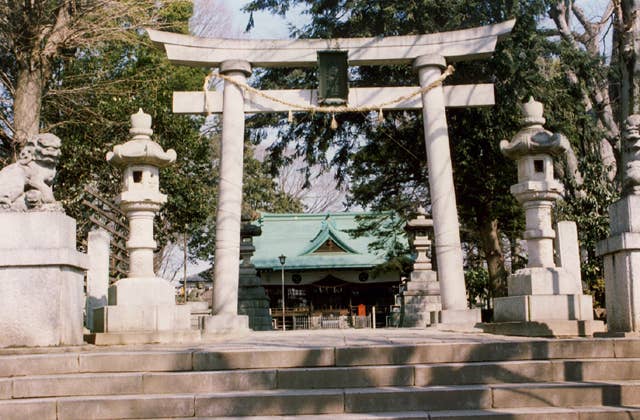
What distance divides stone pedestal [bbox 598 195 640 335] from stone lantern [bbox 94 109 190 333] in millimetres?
4990

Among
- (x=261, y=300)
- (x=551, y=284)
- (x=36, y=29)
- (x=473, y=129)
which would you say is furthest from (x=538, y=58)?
(x=36, y=29)

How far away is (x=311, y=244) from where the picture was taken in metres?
27.2

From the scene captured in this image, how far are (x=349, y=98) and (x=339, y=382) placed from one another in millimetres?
7331

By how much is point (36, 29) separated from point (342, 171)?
321 inches

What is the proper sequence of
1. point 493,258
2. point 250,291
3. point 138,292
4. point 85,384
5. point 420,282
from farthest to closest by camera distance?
point 250,291 < point 420,282 < point 493,258 < point 138,292 < point 85,384

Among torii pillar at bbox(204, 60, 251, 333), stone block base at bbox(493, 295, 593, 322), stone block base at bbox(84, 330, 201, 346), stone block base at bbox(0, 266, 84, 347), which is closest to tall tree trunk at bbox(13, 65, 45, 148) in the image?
torii pillar at bbox(204, 60, 251, 333)

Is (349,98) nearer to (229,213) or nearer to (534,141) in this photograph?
(229,213)

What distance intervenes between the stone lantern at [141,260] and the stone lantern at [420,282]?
27.6 ft

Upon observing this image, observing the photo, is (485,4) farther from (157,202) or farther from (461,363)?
(461,363)

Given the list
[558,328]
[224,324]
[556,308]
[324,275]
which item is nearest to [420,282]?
[224,324]

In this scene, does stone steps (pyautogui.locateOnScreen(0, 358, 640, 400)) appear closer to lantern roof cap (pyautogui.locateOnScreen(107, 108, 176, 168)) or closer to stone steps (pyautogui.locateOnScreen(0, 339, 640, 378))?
stone steps (pyautogui.locateOnScreen(0, 339, 640, 378))

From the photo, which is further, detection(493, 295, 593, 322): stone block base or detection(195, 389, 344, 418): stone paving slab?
detection(493, 295, 593, 322): stone block base

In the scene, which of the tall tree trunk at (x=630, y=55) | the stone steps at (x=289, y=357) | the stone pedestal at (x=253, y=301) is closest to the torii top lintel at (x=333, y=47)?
the tall tree trunk at (x=630, y=55)

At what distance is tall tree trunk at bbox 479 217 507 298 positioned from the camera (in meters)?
15.5
